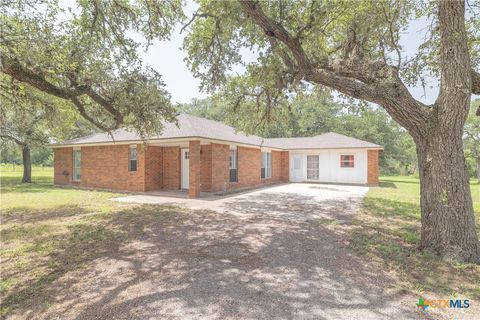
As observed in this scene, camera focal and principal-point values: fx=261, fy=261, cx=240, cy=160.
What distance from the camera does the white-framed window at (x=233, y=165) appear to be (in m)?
15.1

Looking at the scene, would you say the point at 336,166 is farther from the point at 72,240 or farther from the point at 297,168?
the point at 72,240

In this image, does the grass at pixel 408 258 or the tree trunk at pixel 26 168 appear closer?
the grass at pixel 408 258

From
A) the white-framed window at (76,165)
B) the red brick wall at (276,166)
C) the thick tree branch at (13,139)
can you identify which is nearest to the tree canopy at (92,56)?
the white-framed window at (76,165)

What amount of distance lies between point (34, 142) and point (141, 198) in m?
13.4

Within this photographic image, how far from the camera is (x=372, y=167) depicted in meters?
19.0

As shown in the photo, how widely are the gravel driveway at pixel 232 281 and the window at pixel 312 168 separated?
1493 cm

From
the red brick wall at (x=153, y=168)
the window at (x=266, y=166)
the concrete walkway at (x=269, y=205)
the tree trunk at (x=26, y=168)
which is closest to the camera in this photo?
the concrete walkway at (x=269, y=205)

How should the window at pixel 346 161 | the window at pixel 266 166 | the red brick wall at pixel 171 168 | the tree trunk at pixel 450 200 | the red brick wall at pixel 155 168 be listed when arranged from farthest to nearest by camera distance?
1. the window at pixel 346 161
2. the window at pixel 266 166
3. the red brick wall at pixel 171 168
4. the red brick wall at pixel 155 168
5. the tree trunk at pixel 450 200

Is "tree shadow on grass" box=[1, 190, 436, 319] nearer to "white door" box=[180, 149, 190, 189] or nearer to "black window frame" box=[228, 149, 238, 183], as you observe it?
"white door" box=[180, 149, 190, 189]

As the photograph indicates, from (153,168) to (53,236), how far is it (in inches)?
312

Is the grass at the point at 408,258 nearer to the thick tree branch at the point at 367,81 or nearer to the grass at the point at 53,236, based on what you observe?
the thick tree branch at the point at 367,81

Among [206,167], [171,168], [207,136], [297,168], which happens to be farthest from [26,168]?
[297,168]

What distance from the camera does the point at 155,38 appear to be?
874 cm
